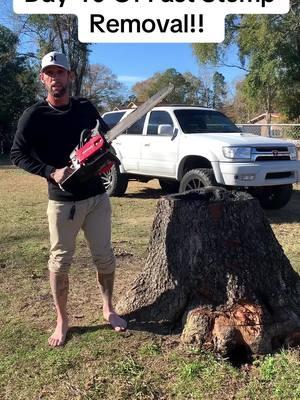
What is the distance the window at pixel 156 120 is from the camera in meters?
9.27

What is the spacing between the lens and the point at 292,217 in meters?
8.23

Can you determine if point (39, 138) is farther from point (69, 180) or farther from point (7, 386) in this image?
point (7, 386)

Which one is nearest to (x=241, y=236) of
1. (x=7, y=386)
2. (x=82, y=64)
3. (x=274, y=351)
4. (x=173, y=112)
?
(x=274, y=351)

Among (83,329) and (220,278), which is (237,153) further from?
(83,329)

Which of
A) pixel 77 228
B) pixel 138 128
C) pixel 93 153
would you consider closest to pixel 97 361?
pixel 77 228

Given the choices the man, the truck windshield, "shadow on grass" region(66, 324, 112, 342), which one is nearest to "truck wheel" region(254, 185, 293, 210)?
the truck windshield

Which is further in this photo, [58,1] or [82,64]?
[82,64]

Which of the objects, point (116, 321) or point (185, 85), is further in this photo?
point (185, 85)

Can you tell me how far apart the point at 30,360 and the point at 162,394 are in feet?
3.03

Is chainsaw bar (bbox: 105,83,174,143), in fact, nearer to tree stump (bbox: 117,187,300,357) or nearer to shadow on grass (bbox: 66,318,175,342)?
tree stump (bbox: 117,187,300,357)

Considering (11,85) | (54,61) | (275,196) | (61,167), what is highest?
(11,85)

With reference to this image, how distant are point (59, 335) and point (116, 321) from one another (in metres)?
0.42

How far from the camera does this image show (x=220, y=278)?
3.67 m

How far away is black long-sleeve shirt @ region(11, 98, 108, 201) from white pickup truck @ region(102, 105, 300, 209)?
323 centimetres
